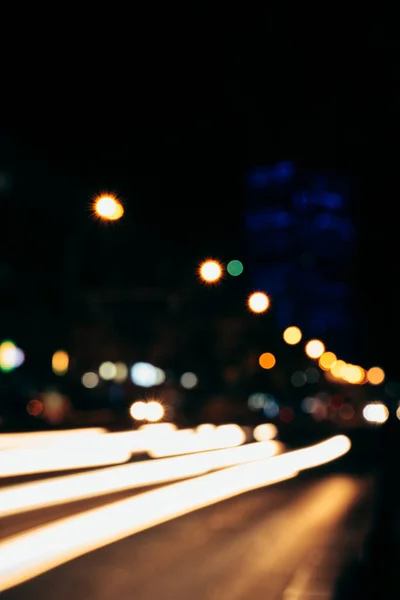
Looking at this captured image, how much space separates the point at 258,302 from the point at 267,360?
33.7 m

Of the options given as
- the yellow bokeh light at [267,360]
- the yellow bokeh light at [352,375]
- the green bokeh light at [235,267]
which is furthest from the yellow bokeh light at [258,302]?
the yellow bokeh light at [352,375]

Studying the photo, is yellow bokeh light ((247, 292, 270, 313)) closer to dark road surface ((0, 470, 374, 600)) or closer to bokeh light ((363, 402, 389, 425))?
dark road surface ((0, 470, 374, 600))

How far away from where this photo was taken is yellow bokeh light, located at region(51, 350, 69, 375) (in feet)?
157

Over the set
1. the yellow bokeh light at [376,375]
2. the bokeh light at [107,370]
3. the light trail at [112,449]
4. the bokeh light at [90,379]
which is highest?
the yellow bokeh light at [376,375]

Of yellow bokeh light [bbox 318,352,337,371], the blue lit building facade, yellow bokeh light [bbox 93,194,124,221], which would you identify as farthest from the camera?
the blue lit building facade

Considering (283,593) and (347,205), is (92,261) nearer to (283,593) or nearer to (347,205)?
(283,593)

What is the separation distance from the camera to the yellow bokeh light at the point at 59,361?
157 ft

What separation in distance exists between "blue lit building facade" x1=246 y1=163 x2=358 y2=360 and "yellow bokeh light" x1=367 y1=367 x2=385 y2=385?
3.77 metres

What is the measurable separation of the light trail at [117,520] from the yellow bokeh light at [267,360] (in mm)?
35688

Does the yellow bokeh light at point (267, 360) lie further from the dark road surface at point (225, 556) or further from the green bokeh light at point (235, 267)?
the dark road surface at point (225, 556)

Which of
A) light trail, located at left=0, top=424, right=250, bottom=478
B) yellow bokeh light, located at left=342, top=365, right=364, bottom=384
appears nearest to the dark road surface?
light trail, located at left=0, top=424, right=250, bottom=478

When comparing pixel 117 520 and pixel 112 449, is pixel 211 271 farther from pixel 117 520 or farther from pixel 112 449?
pixel 117 520

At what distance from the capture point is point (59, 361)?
4844 cm

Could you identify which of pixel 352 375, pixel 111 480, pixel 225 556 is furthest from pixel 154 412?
pixel 352 375
